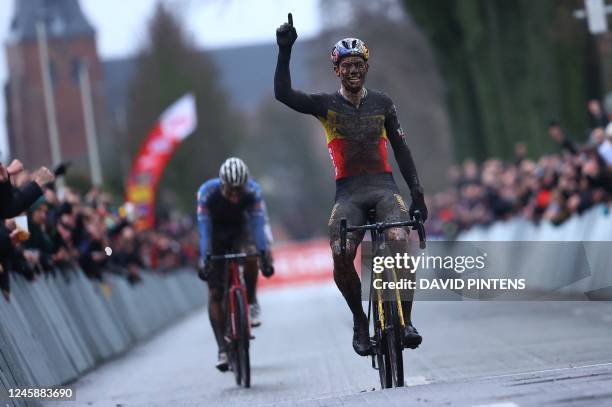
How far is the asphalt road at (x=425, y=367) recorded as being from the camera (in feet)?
32.2

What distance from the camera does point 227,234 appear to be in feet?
48.3

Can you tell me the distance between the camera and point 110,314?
21875 mm

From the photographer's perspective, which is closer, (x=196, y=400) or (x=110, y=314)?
(x=196, y=400)

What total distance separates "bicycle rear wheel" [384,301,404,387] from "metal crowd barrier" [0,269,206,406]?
272cm

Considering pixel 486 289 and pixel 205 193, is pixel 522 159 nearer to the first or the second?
pixel 205 193

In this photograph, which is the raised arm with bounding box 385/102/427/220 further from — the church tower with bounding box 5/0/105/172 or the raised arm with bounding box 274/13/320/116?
the church tower with bounding box 5/0/105/172

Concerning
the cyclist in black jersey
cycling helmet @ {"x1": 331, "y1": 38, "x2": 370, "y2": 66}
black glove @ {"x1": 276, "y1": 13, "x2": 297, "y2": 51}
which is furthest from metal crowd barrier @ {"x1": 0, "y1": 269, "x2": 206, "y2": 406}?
cycling helmet @ {"x1": 331, "y1": 38, "x2": 370, "y2": 66}

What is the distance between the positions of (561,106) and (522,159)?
6170 millimetres

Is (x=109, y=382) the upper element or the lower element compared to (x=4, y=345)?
lower

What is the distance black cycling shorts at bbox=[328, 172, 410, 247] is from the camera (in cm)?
1114

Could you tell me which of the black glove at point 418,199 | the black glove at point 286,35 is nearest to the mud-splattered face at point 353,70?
the black glove at point 286,35

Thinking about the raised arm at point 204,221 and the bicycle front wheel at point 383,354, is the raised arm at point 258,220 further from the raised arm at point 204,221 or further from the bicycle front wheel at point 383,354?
the bicycle front wheel at point 383,354

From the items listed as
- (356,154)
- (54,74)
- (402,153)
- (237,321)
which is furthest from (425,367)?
(54,74)

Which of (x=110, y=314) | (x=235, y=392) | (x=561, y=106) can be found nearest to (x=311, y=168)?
(x=561, y=106)
